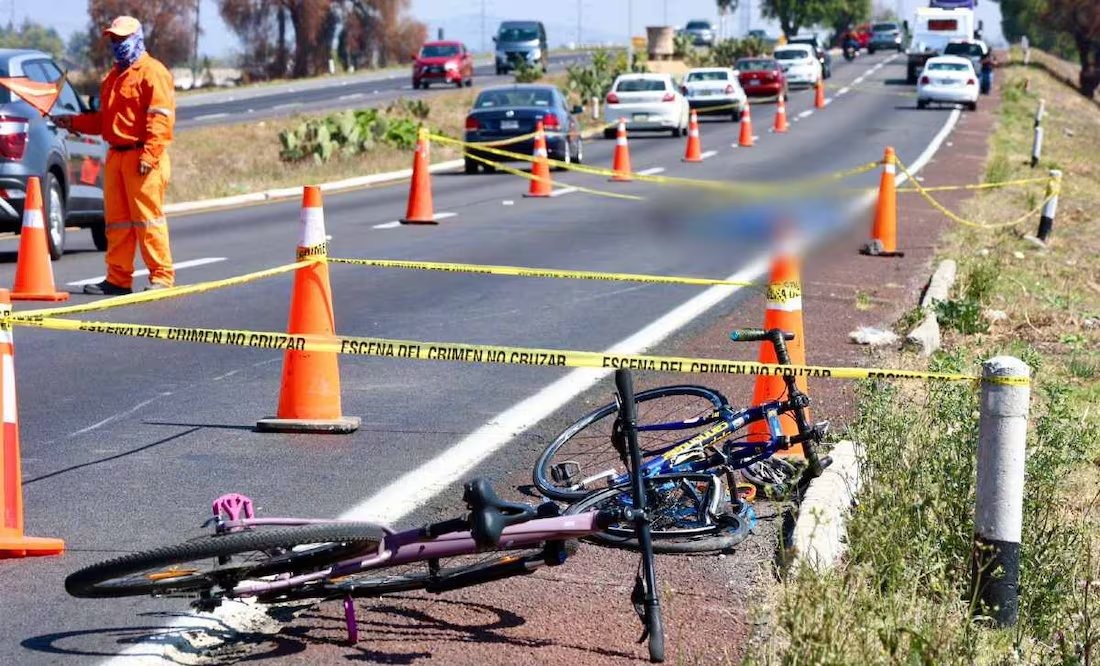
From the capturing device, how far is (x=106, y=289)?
12.3m

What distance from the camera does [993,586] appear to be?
5281mm

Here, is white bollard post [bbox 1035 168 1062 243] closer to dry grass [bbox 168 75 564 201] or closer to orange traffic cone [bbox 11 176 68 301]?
orange traffic cone [bbox 11 176 68 301]

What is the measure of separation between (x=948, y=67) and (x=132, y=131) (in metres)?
43.2

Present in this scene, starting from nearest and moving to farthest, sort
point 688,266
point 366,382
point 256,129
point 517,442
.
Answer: point 517,442, point 366,382, point 688,266, point 256,129

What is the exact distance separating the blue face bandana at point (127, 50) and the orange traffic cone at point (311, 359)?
15.0ft

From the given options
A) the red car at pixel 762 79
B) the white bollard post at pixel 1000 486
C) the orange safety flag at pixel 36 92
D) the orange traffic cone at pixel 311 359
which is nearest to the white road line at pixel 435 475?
the orange traffic cone at pixel 311 359

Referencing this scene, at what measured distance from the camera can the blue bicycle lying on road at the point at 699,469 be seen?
571 cm

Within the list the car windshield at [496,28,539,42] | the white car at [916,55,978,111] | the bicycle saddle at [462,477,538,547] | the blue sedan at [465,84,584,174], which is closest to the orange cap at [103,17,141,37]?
the bicycle saddle at [462,477,538,547]

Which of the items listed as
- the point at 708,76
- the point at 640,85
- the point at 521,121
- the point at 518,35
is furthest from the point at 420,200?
the point at 518,35

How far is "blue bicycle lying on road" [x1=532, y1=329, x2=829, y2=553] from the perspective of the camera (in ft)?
18.7

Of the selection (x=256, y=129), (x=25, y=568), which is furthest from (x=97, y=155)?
(x=256, y=129)

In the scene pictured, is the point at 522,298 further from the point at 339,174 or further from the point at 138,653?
the point at 339,174

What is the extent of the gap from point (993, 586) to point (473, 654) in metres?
1.68

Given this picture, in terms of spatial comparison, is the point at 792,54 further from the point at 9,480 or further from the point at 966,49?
the point at 9,480
